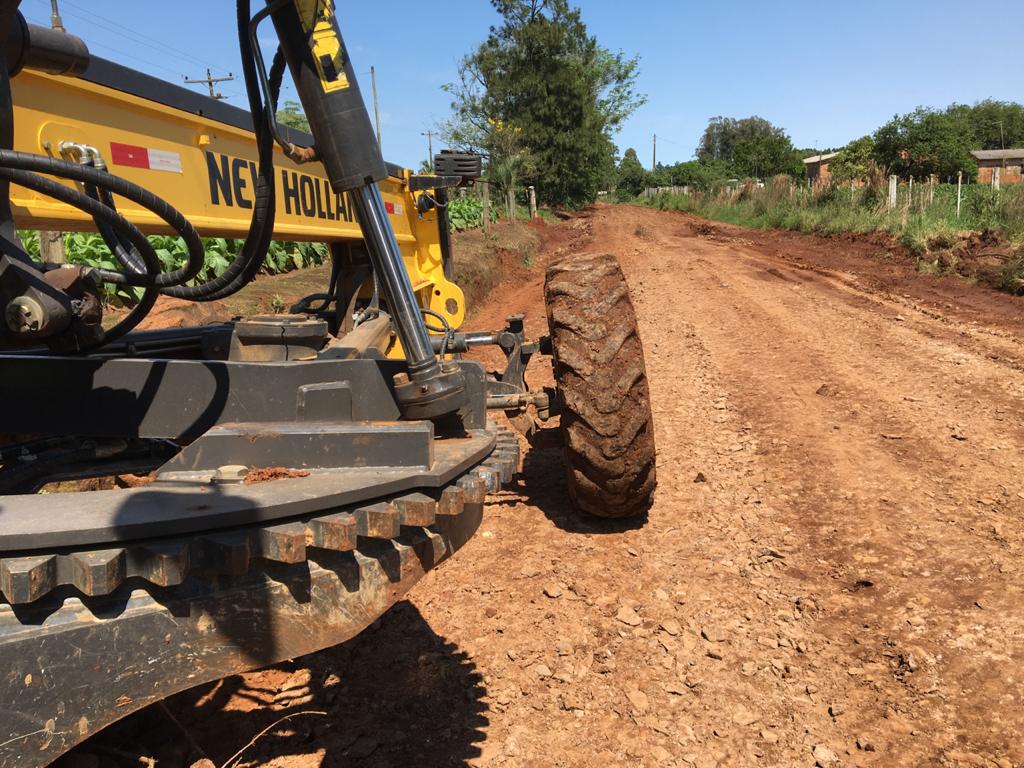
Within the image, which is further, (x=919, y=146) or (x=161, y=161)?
(x=919, y=146)

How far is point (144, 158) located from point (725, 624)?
2907mm

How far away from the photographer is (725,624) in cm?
328

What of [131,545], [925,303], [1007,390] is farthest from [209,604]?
[925,303]

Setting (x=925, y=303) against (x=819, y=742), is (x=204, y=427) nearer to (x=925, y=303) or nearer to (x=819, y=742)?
(x=819, y=742)

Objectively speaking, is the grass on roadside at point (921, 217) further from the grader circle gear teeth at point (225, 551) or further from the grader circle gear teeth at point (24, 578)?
the grader circle gear teeth at point (24, 578)

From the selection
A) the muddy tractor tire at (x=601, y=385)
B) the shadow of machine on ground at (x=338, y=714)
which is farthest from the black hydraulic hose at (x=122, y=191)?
the muddy tractor tire at (x=601, y=385)

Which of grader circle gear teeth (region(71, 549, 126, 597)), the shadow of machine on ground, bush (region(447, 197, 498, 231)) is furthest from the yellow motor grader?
bush (region(447, 197, 498, 231))

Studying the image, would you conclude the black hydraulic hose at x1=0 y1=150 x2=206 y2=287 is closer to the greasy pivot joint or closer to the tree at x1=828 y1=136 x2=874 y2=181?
the greasy pivot joint

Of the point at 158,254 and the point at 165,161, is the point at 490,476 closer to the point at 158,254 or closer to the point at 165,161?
the point at 165,161

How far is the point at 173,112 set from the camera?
2863 mm

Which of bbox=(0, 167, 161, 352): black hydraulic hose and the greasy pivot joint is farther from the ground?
bbox=(0, 167, 161, 352): black hydraulic hose

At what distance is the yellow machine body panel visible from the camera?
7.72ft

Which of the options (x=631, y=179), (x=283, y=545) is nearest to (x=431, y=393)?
(x=283, y=545)

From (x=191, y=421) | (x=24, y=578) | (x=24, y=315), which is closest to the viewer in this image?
(x=24, y=578)
